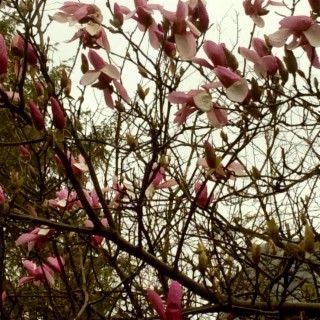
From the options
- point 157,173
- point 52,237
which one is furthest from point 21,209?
point 157,173

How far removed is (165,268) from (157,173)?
0.38 meters

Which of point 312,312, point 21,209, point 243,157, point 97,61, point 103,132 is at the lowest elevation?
point 312,312

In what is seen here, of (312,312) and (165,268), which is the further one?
(165,268)

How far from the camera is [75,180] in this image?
5.42 feet

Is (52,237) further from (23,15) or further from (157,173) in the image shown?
(23,15)

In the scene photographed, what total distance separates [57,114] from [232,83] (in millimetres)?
483

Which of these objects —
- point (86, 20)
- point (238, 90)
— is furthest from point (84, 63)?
point (238, 90)

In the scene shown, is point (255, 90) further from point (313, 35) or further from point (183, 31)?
point (183, 31)

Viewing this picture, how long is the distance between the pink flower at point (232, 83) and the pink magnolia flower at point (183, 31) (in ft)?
0.55

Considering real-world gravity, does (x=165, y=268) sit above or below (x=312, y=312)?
above

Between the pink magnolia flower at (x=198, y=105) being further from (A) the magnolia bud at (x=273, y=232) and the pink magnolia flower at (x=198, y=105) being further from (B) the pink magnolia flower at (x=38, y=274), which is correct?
(B) the pink magnolia flower at (x=38, y=274)

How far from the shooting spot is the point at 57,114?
1.52 meters

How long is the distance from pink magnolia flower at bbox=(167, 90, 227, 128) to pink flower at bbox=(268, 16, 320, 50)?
Answer: 0.21 m

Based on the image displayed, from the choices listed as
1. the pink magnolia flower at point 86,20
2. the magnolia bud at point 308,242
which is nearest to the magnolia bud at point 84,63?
the pink magnolia flower at point 86,20
